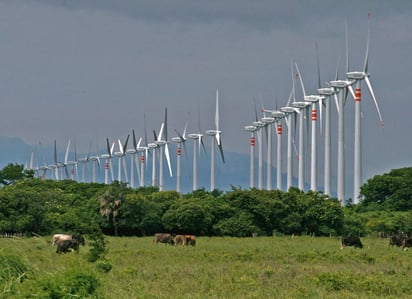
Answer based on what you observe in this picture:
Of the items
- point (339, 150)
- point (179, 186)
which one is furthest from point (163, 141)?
point (339, 150)

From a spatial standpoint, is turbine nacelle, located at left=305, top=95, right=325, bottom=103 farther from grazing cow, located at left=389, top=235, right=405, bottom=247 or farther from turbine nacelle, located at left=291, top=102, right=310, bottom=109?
grazing cow, located at left=389, top=235, right=405, bottom=247

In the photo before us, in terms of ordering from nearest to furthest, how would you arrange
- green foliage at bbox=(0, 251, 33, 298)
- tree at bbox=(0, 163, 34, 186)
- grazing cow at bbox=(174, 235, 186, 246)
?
green foliage at bbox=(0, 251, 33, 298) → grazing cow at bbox=(174, 235, 186, 246) → tree at bbox=(0, 163, 34, 186)

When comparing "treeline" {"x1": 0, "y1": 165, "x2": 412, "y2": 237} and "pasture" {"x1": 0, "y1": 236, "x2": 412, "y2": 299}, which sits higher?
"treeline" {"x1": 0, "y1": 165, "x2": 412, "y2": 237}

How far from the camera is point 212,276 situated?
28.9 meters

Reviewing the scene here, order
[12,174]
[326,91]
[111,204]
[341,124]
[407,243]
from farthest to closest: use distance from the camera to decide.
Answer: [12,174] → [326,91] → [341,124] → [111,204] → [407,243]

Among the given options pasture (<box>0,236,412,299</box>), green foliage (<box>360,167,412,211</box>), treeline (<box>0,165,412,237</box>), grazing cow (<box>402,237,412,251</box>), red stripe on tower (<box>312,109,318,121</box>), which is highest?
red stripe on tower (<box>312,109,318,121</box>)

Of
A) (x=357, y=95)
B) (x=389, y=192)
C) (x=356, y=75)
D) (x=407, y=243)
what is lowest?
(x=407, y=243)

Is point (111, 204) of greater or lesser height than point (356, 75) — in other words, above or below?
below

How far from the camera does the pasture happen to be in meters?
18.5

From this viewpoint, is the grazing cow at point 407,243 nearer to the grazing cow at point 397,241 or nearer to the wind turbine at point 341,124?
the grazing cow at point 397,241

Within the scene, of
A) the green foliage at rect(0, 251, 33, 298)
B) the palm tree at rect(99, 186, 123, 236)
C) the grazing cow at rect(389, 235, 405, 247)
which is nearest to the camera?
the green foliage at rect(0, 251, 33, 298)

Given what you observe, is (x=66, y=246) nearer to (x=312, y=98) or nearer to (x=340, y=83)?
(x=340, y=83)

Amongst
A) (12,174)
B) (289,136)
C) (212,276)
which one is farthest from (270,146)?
(212,276)

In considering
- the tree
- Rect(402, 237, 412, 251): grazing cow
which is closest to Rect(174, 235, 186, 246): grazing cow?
Rect(402, 237, 412, 251): grazing cow
